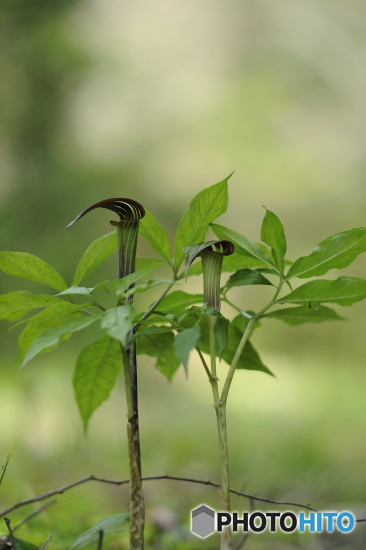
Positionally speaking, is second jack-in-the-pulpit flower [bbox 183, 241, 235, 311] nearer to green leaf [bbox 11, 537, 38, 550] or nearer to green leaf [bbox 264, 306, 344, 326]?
green leaf [bbox 264, 306, 344, 326]

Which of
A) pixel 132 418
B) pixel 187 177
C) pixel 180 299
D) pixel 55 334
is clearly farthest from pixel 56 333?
pixel 187 177

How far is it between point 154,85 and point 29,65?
35.5 inches

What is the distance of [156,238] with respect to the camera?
0.60 metres

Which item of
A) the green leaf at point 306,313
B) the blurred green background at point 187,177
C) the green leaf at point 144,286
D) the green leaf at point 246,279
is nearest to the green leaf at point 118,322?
the green leaf at point 144,286

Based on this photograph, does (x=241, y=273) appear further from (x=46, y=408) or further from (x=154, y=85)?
A: (x=154, y=85)

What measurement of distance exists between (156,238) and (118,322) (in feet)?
0.61

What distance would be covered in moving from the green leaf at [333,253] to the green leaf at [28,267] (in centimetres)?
27

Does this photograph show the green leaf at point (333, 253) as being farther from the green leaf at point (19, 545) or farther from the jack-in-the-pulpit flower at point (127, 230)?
the green leaf at point (19, 545)

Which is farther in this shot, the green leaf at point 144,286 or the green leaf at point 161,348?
the green leaf at point 161,348

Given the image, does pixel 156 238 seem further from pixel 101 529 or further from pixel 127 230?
pixel 101 529

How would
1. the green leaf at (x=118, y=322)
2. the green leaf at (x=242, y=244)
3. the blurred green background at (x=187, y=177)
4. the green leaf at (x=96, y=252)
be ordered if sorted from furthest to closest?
the blurred green background at (x=187, y=177)
the green leaf at (x=96, y=252)
the green leaf at (x=242, y=244)
the green leaf at (x=118, y=322)

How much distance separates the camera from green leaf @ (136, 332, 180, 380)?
0.62m

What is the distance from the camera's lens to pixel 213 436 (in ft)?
9.16

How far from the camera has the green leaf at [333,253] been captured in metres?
0.53
